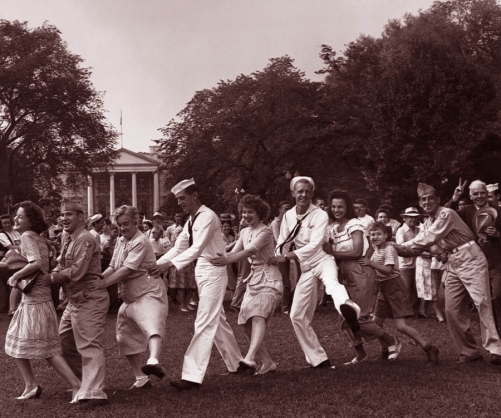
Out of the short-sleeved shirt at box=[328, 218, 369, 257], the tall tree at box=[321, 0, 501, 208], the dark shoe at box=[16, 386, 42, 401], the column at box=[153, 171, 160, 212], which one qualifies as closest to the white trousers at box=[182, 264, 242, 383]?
the dark shoe at box=[16, 386, 42, 401]

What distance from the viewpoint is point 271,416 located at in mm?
6102

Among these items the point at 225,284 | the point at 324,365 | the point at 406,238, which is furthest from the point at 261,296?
the point at 406,238

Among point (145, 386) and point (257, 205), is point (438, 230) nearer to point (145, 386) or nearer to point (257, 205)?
point (257, 205)

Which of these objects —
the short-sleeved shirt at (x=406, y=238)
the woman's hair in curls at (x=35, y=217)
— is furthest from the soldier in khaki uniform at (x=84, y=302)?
the short-sleeved shirt at (x=406, y=238)

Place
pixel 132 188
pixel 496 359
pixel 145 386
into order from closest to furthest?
pixel 145 386 < pixel 496 359 < pixel 132 188

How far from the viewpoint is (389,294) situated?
359 inches

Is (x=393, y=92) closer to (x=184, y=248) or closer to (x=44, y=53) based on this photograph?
(x=44, y=53)

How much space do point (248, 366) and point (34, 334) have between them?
89.4 inches

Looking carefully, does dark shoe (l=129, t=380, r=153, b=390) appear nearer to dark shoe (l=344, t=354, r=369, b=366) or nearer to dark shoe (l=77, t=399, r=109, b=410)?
dark shoe (l=77, t=399, r=109, b=410)

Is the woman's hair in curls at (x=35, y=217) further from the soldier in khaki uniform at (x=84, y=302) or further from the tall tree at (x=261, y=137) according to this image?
the tall tree at (x=261, y=137)

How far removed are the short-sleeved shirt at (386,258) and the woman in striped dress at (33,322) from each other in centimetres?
411

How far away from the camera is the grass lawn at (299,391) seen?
6250mm

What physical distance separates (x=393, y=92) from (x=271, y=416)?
34370mm

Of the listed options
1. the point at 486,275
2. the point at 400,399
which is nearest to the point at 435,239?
the point at 486,275
